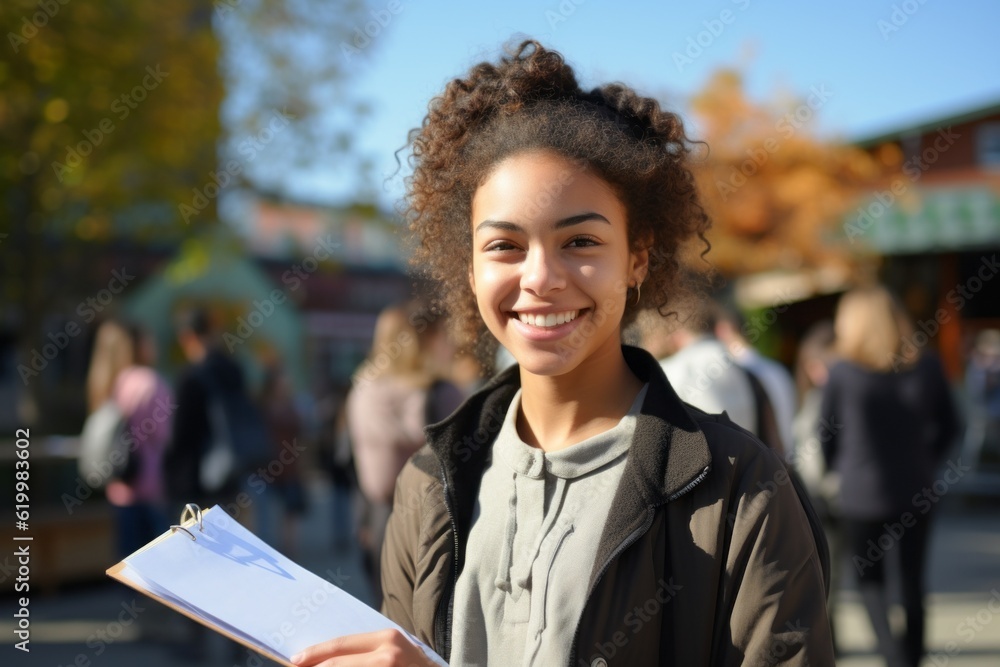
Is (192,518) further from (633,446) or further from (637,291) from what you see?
(637,291)

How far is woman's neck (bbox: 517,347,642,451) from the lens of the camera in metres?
1.83

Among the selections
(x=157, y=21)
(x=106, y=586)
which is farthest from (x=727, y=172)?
(x=106, y=586)

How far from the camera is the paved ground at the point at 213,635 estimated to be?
6020mm

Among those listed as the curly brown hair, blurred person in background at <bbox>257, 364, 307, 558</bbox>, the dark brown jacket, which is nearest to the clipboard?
the dark brown jacket

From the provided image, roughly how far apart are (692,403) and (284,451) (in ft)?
20.0

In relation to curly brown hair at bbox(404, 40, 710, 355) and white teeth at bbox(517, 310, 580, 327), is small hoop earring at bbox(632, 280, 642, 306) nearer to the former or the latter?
curly brown hair at bbox(404, 40, 710, 355)

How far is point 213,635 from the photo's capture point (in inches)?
268

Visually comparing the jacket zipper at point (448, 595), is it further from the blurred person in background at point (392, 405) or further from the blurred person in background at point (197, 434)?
the blurred person in background at point (197, 434)

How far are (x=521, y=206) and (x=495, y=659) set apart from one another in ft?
2.58

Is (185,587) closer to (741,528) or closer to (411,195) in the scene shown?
(741,528)

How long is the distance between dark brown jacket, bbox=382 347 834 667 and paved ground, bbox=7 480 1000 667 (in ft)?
14.7

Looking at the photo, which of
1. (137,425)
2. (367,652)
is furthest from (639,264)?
(137,425)

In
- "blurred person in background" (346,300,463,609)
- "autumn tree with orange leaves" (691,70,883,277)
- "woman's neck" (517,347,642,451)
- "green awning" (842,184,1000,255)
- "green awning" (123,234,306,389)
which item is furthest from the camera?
"autumn tree with orange leaves" (691,70,883,277)

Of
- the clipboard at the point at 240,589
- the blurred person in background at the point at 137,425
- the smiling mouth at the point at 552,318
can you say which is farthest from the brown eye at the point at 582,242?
the blurred person in background at the point at 137,425
